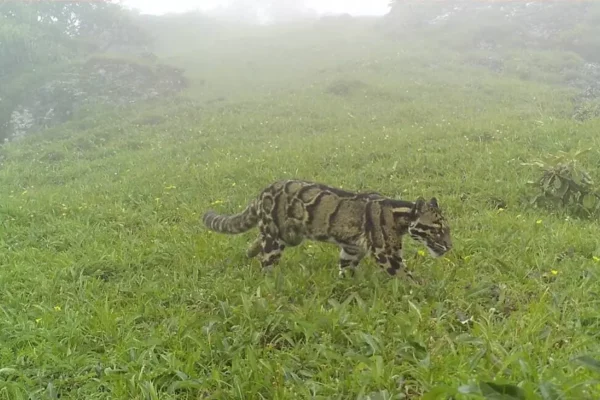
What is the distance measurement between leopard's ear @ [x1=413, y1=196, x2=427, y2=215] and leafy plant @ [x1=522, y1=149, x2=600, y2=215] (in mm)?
3488

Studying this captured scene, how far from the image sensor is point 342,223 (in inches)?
254

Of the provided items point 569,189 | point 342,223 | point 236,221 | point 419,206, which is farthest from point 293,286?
point 569,189

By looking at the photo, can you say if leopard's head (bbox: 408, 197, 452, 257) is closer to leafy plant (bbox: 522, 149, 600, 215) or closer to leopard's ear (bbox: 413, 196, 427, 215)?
leopard's ear (bbox: 413, 196, 427, 215)

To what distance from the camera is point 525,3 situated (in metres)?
42.7

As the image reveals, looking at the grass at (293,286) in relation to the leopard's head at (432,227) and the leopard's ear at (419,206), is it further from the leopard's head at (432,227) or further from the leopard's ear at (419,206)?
the leopard's ear at (419,206)

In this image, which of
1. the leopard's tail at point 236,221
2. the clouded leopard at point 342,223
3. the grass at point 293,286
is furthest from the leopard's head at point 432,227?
the leopard's tail at point 236,221

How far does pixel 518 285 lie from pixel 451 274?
775 millimetres

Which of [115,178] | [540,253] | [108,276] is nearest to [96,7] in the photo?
[115,178]

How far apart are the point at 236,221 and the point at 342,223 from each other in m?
1.67

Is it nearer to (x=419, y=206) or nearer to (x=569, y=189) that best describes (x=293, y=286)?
(x=419, y=206)

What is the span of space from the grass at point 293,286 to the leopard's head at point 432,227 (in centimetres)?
40

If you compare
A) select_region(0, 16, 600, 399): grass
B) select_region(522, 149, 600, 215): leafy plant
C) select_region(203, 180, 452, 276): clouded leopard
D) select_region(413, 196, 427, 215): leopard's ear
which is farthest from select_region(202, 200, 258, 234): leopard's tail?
select_region(522, 149, 600, 215): leafy plant

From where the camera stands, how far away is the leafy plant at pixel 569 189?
825 centimetres

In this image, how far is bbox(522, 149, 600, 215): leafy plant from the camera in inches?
325
